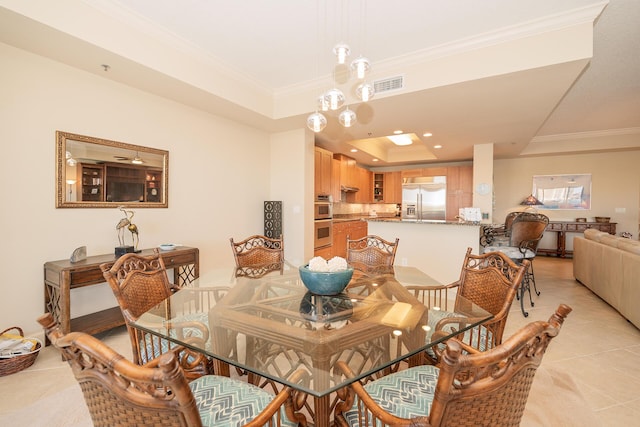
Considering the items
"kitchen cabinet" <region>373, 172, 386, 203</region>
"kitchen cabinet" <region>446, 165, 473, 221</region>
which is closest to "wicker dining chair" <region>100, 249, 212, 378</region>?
"kitchen cabinet" <region>446, 165, 473, 221</region>

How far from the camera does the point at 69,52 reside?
2488mm

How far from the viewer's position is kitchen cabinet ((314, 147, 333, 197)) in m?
5.68

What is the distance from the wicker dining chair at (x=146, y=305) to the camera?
1561 mm

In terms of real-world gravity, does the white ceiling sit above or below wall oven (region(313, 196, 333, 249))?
above

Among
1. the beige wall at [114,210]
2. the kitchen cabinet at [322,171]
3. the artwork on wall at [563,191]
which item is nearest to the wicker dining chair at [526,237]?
the beige wall at [114,210]

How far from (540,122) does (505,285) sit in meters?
3.71

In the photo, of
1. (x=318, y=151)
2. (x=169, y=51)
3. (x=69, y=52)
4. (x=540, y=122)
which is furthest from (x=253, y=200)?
(x=540, y=122)

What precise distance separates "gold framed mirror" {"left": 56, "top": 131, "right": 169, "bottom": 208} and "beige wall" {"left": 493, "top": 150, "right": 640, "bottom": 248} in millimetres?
7835

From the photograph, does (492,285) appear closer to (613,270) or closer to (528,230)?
(528,230)

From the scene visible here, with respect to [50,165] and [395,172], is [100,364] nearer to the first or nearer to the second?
[50,165]

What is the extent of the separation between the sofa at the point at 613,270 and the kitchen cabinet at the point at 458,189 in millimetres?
2846

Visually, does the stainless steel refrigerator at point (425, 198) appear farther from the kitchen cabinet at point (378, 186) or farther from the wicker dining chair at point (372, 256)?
the wicker dining chair at point (372, 256)

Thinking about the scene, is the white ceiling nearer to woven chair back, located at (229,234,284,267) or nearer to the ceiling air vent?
the ceiling air vent

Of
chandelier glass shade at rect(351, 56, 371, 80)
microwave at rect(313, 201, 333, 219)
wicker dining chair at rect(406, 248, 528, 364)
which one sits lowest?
wicker dining chair at rect(406, 248, 528, 364)
